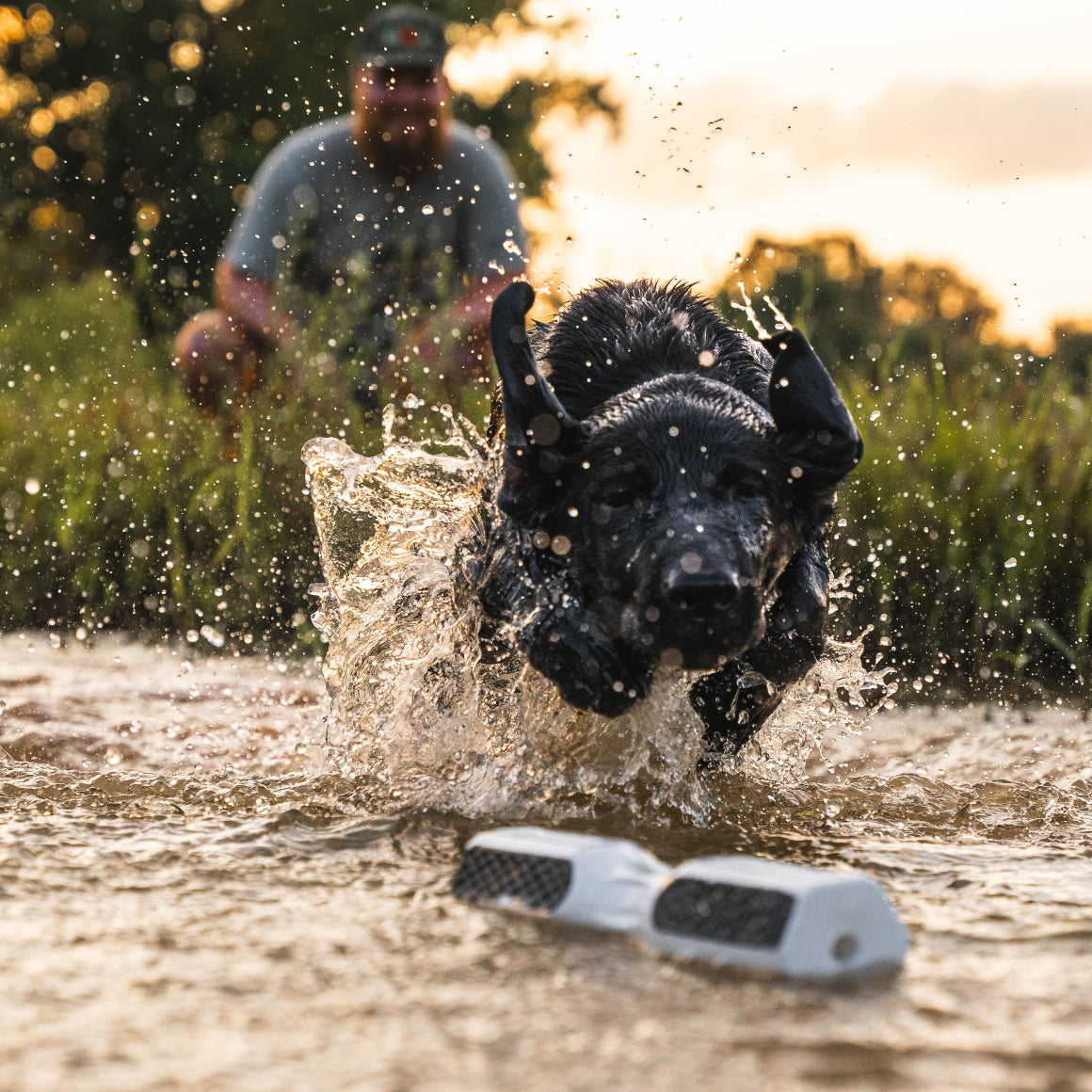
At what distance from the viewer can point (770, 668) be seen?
3.26 m

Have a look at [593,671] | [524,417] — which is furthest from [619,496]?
[593,671]

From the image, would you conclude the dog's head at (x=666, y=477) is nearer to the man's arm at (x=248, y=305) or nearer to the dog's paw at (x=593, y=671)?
the dog's paw at (x=593, y=671)

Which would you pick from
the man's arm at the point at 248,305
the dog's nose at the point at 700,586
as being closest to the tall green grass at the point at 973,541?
the dog's nose at the point at 700,586

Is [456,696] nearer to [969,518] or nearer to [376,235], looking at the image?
[969,518]

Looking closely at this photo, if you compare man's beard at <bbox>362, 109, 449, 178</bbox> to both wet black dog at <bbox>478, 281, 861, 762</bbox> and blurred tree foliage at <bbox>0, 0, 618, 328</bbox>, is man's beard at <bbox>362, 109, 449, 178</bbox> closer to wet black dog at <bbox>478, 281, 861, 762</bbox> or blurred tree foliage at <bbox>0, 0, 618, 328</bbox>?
wet black dog at <bbox>478, 281, 861, 762</bbox>

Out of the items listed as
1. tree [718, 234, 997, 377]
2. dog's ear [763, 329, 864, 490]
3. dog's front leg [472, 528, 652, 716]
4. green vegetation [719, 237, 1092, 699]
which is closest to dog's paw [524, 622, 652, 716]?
dog's front leg [472, 528, 652, 716]

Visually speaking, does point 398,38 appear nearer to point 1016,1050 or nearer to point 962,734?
point 962,734

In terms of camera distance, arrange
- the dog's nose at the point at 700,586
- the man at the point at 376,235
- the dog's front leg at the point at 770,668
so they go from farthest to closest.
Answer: the man at the point at 376,235 → the dog's front leg at the point at 770,668 → the dog's nose at the point at 700,586

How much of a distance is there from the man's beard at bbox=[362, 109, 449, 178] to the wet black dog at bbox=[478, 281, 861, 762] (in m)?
3.91

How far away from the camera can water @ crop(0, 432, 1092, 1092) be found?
166cm

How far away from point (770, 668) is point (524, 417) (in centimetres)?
76

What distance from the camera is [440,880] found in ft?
7.93

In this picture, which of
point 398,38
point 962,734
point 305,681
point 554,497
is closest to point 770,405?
point 554,497

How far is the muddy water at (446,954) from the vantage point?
1.62 m
